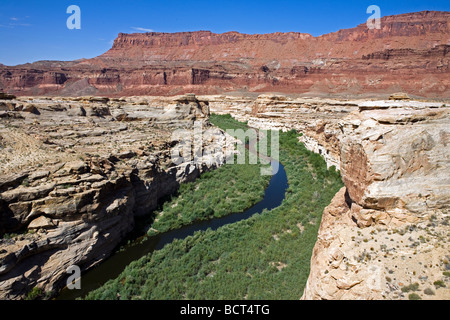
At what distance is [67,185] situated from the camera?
11.1m

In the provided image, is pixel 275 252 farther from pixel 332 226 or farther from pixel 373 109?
pixel 373 109

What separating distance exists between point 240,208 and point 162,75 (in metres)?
89.9

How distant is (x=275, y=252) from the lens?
464 inches

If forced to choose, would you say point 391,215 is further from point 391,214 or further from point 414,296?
point 414,296

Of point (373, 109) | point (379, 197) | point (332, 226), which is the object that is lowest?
point (332, 226)

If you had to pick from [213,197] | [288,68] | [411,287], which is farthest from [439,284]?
[288,68]

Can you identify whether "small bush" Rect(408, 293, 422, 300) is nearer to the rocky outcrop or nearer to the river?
the rocky outcrop

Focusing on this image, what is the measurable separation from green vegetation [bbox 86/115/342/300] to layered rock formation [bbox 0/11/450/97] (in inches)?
2941

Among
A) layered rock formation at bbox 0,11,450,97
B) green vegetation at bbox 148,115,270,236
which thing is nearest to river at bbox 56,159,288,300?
green vegetation at bbox 148,115,270,236

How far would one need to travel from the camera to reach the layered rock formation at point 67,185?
9719 millimetres

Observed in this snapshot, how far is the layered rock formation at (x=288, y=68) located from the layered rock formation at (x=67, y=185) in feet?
243

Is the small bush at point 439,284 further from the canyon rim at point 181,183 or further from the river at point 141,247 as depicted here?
the river at point 141,247

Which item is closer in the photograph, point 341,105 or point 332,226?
point 332,226
